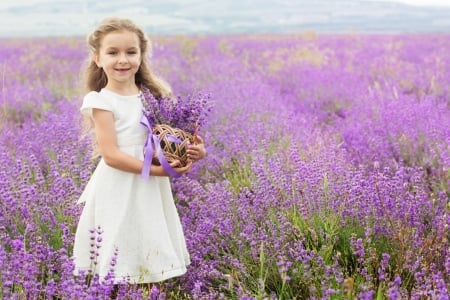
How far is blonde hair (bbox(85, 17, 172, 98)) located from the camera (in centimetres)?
261

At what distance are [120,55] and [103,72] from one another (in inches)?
12.5

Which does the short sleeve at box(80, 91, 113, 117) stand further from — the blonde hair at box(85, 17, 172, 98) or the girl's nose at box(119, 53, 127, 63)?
the blonde hair at box(85, 17, 172, 98)

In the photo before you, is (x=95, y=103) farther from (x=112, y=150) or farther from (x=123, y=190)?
(x=123, y=190)

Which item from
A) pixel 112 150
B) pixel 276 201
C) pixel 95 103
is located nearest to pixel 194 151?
pixel 112 150

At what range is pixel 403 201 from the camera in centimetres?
274

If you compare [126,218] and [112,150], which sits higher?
[112,150]

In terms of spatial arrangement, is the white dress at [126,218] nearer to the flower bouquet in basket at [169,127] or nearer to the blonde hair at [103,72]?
the flower bouquet in basket at [169,127]

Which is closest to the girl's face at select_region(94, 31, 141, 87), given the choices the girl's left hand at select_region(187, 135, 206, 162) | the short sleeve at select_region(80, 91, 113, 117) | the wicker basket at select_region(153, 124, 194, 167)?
the short sleeve at select_region(80, 91, 113, 117)

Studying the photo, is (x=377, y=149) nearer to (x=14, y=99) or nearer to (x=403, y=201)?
(x=403, y=201)

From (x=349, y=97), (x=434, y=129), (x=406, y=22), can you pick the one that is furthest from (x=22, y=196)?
(x=406, y=22)

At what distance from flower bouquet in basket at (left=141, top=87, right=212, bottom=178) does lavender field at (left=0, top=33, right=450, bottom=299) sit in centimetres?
33

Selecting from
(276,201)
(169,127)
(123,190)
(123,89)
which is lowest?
(276,201)

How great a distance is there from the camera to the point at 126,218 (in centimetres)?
249

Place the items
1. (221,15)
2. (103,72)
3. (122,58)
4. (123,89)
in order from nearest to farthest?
(122,58) → (123,89) → (103,72) → (221,15)
